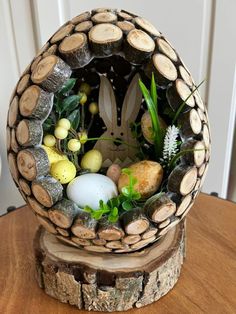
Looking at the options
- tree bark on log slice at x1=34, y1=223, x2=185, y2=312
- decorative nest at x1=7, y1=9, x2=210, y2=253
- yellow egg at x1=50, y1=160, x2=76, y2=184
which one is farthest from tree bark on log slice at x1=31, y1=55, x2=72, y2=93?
tree bark on log slice at x1=34, y1=223, x2=185, y2=312

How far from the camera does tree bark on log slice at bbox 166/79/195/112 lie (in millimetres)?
514

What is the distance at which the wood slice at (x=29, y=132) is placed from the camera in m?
0.50

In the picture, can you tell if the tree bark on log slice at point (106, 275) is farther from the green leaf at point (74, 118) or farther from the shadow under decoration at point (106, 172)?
the green leaf at point (74, 118)

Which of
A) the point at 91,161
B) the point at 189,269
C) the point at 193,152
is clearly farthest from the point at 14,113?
the point at 189,269

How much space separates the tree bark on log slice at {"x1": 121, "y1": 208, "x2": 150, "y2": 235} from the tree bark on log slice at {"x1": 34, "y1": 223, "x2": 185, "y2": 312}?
6 centimetres

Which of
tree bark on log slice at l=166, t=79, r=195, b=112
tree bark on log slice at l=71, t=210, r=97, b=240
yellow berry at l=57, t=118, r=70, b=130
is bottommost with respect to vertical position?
tree bark on log slice at l=71, t=210, r=97, b=240

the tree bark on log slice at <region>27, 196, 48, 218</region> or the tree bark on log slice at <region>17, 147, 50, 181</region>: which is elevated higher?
the tree bark on log slice at <region>17, 147, 50, 181</region>

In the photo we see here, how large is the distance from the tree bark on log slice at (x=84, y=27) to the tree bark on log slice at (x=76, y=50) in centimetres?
1

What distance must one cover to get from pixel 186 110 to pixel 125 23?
143 millimetres

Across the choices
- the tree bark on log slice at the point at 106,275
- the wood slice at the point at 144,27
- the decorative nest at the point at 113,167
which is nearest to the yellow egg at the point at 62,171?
the decorative nest at the point at 113,167

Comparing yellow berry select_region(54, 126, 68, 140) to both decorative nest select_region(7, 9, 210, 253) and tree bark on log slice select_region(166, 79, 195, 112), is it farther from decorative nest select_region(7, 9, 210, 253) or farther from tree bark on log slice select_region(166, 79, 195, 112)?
tree bark on log slice select_region(166, 79, 195, 112)

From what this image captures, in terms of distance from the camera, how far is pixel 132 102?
65cm

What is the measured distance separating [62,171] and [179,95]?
188 mm

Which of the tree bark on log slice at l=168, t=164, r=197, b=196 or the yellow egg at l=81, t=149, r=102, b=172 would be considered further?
the yellow egg at l=81, t=149, r=102, b=172
